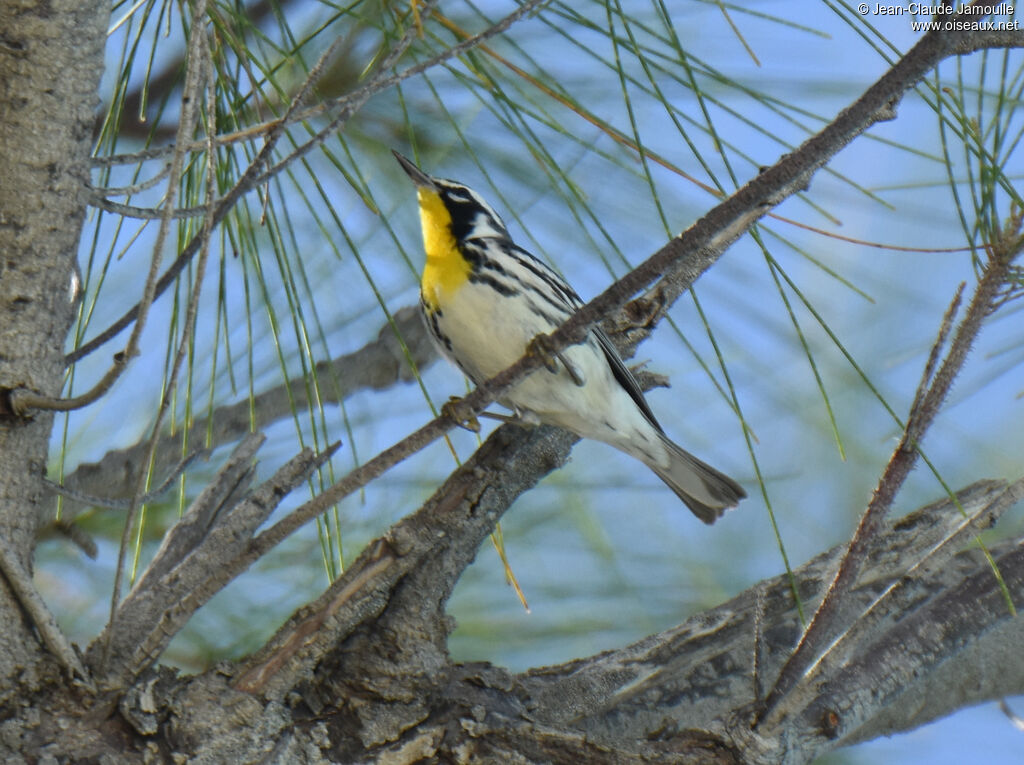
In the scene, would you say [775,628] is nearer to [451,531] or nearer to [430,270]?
[451,531]

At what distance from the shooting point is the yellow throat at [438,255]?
1.17m

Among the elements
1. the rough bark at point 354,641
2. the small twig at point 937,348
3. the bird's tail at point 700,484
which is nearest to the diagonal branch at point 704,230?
the rough bark at point 354,641

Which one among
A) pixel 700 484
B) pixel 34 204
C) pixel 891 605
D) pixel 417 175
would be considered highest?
pixel 417 175

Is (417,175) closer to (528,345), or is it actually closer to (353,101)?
(528,345)

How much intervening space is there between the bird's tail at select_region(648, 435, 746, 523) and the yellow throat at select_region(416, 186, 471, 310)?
28 centimetres

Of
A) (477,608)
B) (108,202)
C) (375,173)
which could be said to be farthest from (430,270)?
(477,608)

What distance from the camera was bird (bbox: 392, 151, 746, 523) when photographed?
1077 mm

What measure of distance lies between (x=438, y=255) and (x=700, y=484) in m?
0.37

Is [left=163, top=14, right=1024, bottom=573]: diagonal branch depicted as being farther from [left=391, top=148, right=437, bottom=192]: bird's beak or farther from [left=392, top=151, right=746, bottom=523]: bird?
[left=391, top=148, right=437, bottom=192]: bird's beak

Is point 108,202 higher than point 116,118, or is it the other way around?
point 116,118

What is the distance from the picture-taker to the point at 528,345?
1.05 metres

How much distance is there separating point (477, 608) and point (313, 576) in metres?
0.22

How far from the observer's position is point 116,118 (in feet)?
3.26

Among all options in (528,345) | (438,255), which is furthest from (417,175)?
(528,345)
